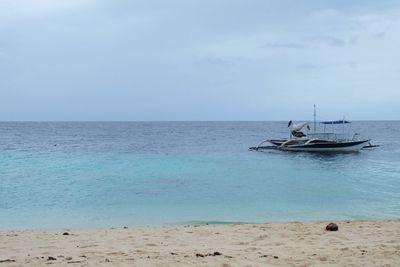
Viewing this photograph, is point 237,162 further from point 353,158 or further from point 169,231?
point 169,231

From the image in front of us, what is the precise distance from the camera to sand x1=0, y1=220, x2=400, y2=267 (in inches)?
271

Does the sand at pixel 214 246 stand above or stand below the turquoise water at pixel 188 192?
above

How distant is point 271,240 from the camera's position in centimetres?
883

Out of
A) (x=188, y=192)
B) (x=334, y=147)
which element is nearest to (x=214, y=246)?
(x=188, y=192)

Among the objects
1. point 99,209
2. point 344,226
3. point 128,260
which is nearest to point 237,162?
point 99,209

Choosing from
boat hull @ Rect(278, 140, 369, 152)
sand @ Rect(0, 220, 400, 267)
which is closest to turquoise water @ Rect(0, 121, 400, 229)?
sand @ Rect(0, 220, 400, 267)

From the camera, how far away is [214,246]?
27.4 ft

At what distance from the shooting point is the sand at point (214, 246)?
22.6ft

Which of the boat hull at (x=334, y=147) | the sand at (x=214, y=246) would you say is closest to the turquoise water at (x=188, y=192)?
the sand at (x=214, y=246)

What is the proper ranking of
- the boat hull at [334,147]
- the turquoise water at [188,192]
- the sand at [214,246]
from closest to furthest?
the sand at [214,246]
the turquoise water at [188,192]
the boat hull at [334,147]

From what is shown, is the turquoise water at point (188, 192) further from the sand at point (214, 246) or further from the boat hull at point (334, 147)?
the boat hull at point (334, 147)

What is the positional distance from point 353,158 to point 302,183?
1398 centimetres

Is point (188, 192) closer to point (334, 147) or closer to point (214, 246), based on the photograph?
point (214, 246)

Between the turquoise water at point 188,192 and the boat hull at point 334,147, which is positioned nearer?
the turquoise water at point 188,192
